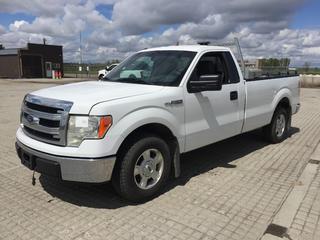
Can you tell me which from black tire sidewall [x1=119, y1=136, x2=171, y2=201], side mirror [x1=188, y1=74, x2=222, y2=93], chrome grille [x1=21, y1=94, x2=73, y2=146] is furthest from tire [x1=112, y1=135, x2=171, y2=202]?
side mirror [x1=188, y1=74, x2=222, y2=93]

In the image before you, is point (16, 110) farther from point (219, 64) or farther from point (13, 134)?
point (219, 64)

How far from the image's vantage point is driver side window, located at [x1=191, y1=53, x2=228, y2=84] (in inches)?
193

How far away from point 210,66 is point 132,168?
2.18m

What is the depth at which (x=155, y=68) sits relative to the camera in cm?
500

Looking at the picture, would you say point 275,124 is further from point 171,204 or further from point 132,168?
point 132,168

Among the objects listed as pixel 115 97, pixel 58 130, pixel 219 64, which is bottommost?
pixel 58 130

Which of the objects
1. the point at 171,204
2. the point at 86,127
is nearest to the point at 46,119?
the point at 86,127

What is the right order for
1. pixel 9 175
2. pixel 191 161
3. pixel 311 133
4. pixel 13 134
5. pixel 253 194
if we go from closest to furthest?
pixel 253 194, pixel 9 175, pixel 191 161, pixel 13 134, pixel 311 133

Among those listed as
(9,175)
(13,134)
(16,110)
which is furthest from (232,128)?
(16,110)

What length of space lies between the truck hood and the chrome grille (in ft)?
0.31

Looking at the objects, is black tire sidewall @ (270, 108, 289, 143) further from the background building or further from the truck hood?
the background building

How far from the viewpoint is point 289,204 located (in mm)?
4215

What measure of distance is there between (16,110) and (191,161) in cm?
817

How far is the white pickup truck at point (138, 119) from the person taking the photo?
3.65 metres
